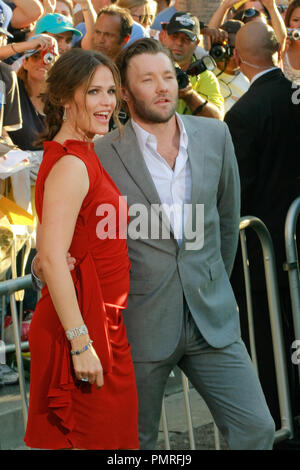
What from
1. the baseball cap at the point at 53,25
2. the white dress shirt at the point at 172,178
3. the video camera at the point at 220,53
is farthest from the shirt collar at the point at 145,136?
the video camera at the point at 220,53

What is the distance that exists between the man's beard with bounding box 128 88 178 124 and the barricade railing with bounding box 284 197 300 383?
1.47 metres

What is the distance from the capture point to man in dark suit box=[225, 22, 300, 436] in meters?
5.13

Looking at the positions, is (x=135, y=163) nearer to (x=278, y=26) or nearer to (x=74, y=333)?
(x=74, y=333)

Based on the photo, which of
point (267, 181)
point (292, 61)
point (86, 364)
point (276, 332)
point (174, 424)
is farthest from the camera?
point (292, 61)

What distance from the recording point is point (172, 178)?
12.5 ft

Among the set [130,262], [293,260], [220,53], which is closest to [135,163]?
[130,262]

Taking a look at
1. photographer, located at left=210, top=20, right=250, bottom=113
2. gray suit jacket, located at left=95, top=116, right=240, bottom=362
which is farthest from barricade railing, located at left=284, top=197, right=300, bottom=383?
photographer, located at left=210, top=20, right=250, bottom=113

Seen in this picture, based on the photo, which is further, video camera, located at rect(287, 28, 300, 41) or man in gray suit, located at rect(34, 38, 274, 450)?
video camera, located at rect(287, 28, 300, 41)

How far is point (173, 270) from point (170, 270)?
1cm

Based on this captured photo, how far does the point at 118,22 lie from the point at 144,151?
288 centimetres

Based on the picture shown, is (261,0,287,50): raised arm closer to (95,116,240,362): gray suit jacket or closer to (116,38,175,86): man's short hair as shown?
(116,38,175,86): man's short hair

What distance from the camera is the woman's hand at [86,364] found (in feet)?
10.3
